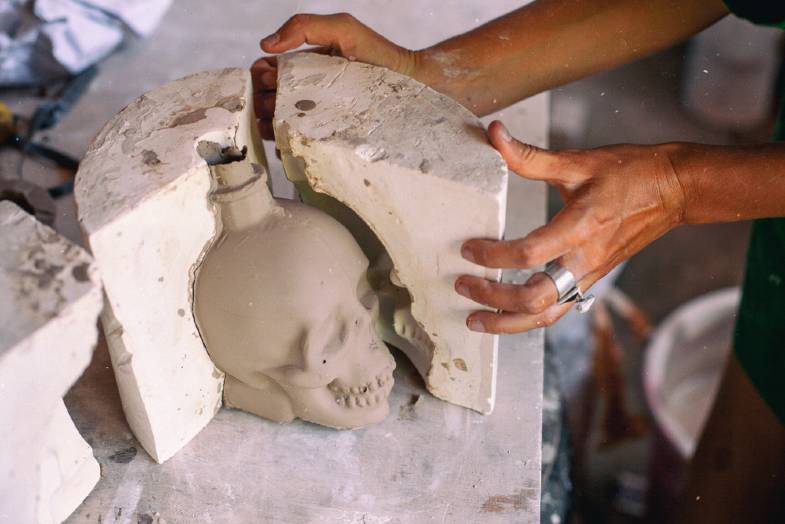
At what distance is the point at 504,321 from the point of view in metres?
1.05

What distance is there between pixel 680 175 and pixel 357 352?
19.5 inches

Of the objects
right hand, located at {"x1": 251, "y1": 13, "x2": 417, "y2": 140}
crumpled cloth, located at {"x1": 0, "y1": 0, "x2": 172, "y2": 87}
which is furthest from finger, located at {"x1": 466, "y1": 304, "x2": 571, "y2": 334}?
crumpled cloth, located at {"x1": 0, "y1": 0, "x2": 172, "y2": 87}

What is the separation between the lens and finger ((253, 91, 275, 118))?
1.34 metres

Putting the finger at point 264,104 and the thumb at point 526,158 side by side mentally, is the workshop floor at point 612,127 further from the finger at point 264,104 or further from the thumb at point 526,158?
the thumb at point 526,158

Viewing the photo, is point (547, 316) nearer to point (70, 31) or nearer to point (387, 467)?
point (387, 467)

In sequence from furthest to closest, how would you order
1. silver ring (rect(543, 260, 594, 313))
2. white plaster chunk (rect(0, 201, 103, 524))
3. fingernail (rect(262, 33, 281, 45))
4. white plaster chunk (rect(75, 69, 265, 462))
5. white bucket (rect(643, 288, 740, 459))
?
white bucket (rect(643, 288, 740, 459)), fingernail (rect(262, 33, 281, 45)), silver ring (rect(543, 260, 594, 313)), white plaster chunk (rect(75, 69, 265, 462)), white plaster chunk (rect(0, 201, 103, 524))

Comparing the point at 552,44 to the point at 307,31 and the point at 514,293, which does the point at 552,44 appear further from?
the point at 514,293

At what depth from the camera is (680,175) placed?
1.09 metres

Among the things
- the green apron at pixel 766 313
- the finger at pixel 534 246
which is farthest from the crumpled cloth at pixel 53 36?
the green apron at pixel 766 313

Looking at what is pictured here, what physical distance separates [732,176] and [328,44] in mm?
644

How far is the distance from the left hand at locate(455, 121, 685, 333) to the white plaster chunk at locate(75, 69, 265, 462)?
35 cm

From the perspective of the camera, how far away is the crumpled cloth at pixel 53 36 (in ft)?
6.31

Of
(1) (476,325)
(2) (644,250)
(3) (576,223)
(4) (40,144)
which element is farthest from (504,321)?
(2) (644,250)

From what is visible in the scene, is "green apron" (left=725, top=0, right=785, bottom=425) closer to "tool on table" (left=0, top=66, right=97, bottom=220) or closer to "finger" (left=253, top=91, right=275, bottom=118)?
"finger" (left=253, top=91, right=275, bottom=118)
